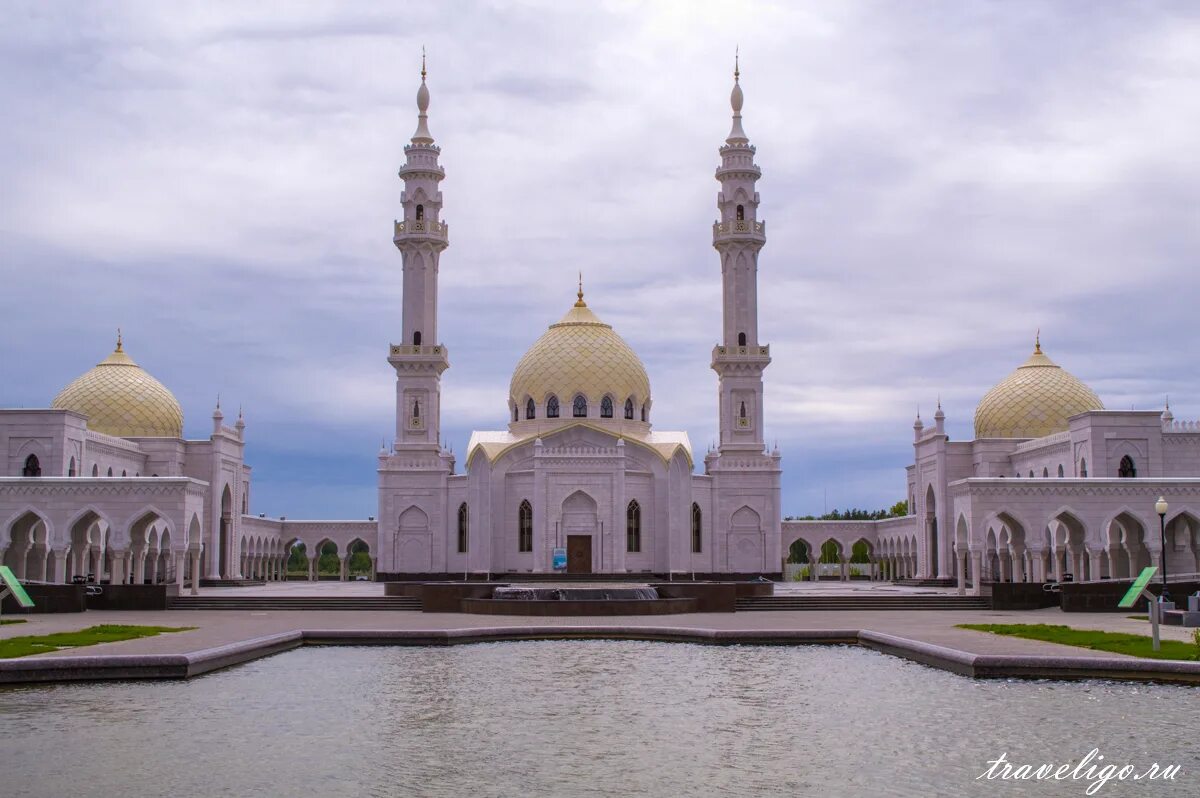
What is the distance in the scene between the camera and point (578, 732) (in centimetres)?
1357

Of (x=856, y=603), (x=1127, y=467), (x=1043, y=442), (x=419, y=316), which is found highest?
(x=419, y=316)

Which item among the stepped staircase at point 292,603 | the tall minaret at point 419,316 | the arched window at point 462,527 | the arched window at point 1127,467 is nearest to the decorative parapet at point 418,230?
the tall minaret at point 419,316

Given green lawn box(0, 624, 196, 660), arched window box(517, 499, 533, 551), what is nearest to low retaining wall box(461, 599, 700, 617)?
green lawn box(0, 624, 196, 660)

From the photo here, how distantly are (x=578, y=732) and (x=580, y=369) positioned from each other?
37729mm

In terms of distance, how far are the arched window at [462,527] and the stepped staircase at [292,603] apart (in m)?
15.2

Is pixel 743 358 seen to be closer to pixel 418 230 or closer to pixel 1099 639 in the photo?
pixel 418 230

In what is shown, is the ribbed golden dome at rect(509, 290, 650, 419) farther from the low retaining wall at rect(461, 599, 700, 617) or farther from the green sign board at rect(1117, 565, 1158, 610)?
the green sign board at rect(1117, 565, 1158, 610)

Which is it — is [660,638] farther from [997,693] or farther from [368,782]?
[368,782]

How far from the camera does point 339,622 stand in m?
27.2

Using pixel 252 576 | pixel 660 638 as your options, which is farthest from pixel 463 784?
pixel 252 576

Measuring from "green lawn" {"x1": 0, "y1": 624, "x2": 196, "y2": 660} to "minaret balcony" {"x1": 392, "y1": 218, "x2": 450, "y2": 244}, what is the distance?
27714mm

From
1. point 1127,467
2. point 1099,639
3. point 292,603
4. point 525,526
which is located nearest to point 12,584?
point 292,603

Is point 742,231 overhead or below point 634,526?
overhead

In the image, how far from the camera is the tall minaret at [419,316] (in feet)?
166
